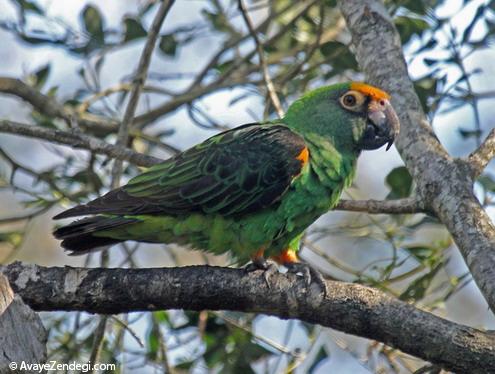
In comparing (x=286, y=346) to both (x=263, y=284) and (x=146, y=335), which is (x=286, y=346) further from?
(x=263, y=284)

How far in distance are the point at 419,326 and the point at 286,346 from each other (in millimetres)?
1653

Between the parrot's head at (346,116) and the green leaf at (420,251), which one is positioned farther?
the green leaf at (420,251)

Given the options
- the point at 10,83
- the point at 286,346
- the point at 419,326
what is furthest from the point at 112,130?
the point at 419,326

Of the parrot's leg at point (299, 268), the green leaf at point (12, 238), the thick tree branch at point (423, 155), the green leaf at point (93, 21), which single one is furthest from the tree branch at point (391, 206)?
the green leaf at point (93, 21)

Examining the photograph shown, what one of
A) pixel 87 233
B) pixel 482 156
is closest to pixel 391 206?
pixel 482 156

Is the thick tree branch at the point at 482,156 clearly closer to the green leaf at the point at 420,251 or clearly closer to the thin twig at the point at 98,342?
the green leaf at the point at 420,251

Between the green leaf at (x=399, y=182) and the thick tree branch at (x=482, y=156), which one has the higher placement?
the green leaf at (x=399, y=182)

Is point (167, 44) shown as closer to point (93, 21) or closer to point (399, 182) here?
point (93, 21)

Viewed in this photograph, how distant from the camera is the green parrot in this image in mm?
4590

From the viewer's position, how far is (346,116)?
206 inches

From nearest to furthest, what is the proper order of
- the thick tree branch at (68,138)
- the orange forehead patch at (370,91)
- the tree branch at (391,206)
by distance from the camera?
the tree branch at (391,206), the thick tree branch at (68,138), the orange forehead patch at (370,91)

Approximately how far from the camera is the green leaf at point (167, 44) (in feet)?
20.2

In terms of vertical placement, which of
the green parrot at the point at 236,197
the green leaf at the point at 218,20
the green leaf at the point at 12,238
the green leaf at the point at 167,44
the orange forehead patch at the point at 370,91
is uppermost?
the green leaf at the point at 218,20

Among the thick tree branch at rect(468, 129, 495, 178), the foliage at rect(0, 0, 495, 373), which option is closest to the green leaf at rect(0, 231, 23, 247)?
the foliage at rect(0, 0, 495, 373)
